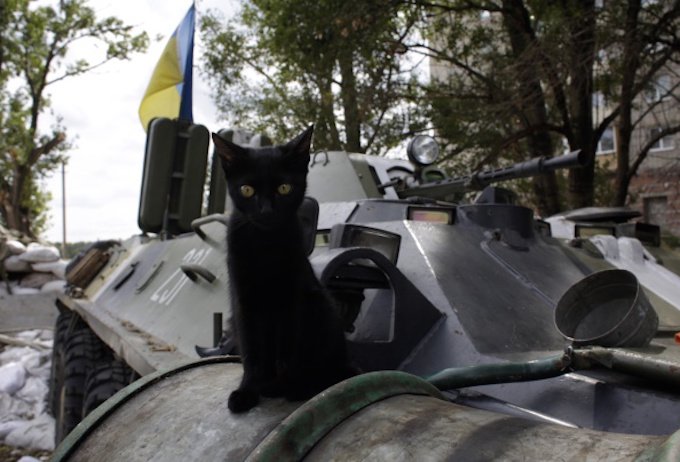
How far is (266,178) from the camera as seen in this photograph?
2004 mm

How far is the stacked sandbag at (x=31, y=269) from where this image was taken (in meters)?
11.6

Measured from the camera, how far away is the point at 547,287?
10.6 ft

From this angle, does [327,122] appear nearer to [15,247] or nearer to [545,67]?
[545,67]

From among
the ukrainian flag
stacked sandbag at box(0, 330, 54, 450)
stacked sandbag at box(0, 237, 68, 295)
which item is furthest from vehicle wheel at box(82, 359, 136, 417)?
stacked sandbag at box(0, 237, 68, 295)

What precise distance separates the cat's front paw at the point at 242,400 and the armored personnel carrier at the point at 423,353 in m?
0.03

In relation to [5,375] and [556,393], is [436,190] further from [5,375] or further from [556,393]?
[5,375]

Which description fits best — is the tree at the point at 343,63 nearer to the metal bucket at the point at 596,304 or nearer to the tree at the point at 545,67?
the tree at the point at 545,67

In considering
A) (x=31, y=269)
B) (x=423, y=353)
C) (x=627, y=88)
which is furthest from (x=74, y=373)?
(x=627, y=88)

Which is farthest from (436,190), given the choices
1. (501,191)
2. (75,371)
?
(75,371)

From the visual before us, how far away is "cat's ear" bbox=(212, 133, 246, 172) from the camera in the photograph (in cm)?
199

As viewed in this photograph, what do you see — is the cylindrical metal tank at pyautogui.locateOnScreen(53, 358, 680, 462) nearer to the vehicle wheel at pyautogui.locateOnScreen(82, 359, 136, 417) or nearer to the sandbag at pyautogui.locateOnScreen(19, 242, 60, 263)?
the vehicle wheel at pyautogui.locateOnScreen(82, 359, 136, 417)

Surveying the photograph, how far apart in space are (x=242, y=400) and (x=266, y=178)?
1.99 feet

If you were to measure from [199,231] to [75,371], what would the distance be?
1.59m

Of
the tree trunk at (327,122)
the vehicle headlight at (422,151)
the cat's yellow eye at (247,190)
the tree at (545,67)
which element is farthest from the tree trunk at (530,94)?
the cat's yellow eye at (247,190)
